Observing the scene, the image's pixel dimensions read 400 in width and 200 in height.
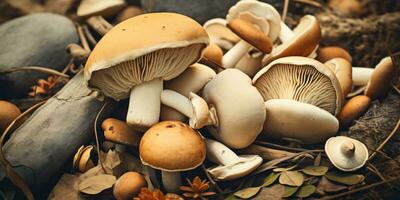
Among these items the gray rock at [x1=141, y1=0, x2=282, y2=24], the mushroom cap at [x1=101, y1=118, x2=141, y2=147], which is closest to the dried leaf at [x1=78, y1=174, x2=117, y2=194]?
the mushroom cap at [x1=101, y1=118, x2=141, y2=147]

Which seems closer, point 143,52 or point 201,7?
point 143,52

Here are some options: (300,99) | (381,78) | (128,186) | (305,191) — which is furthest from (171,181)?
(381,78)

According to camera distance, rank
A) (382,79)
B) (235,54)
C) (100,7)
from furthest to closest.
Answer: (100,7), (235,54), (382,79)

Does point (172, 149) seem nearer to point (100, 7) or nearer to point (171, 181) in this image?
point (171, 181)

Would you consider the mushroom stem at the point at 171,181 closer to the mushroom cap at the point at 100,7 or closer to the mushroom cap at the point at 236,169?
the mushroom cap at the point at 236,169

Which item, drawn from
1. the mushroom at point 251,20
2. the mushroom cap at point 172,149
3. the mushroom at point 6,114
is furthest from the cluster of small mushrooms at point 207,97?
the mushroom at point 6,114

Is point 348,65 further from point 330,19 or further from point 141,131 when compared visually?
point 141,131
